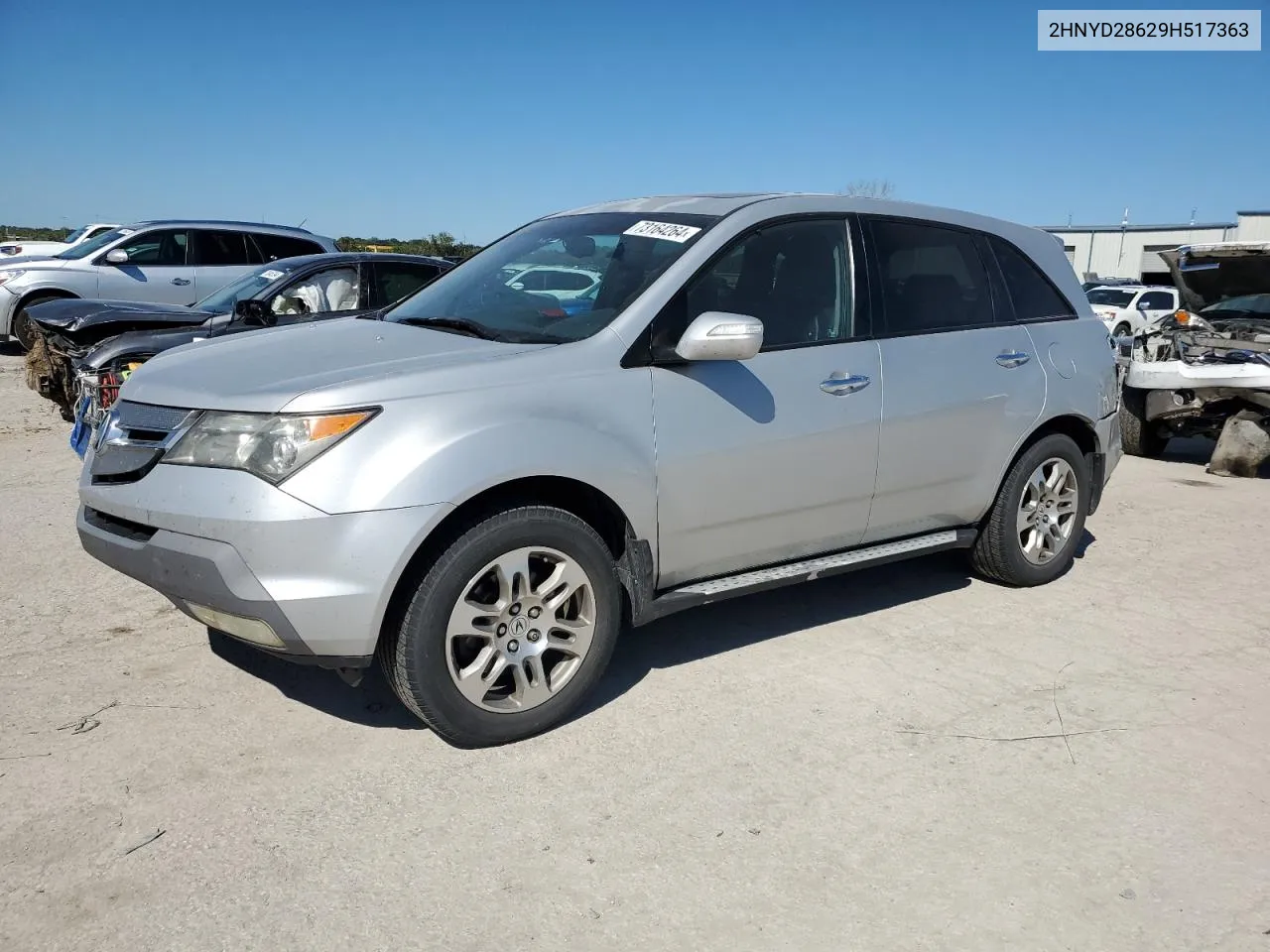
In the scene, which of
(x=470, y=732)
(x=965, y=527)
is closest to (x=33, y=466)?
(x=470, y=732)

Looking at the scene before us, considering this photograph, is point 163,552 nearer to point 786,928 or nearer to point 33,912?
point 33,912

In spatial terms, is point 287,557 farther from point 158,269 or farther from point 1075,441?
point 158,269

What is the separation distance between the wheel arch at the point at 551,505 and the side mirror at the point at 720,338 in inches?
23.4

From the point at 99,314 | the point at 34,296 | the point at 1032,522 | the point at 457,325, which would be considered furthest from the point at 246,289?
the point at 1032,522

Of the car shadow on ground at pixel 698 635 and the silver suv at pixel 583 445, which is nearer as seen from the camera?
the silver suv at pixel 583 445

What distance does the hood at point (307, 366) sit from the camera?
3.12 m

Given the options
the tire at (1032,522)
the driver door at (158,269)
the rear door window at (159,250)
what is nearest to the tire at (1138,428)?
the tire at (1032,522)

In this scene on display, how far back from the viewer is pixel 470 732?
332cm

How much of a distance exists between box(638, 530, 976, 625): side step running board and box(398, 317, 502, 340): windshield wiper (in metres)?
1.15

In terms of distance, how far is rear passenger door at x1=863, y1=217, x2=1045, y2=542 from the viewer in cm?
434

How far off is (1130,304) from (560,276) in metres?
21.1

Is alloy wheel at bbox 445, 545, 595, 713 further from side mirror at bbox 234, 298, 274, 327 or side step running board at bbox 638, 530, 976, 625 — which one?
side mirror at bbox 234, 298, 274, 327

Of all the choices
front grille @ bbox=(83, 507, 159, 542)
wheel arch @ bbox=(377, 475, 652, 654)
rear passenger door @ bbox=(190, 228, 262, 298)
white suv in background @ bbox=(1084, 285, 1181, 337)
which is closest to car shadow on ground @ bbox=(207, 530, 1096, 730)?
wheel arch @ bbox=(377, 475, 652, 654)

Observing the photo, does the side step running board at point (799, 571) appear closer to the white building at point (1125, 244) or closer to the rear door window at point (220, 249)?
the rear door window at point (220, 249)
